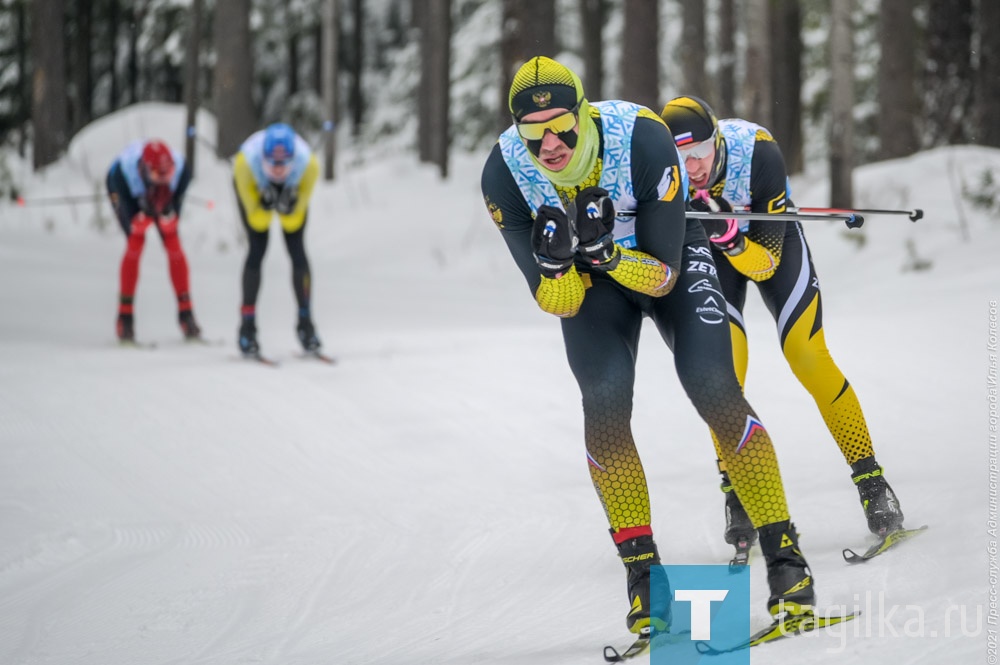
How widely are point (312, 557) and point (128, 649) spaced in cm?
131

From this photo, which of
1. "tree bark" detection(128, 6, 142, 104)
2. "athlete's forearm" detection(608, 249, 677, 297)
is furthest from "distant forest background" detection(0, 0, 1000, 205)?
"athlete's forearm" detection(608, 249, 677, 297)

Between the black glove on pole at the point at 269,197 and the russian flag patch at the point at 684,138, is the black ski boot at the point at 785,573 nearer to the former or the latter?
the russian flag patch at the point at 684,138

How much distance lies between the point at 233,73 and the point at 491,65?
9136 millimetres

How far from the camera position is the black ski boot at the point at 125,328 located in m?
10.7

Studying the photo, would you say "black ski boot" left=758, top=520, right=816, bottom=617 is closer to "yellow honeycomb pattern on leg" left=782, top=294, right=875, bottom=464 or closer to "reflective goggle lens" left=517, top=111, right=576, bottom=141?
"yellow honeycomb pattern on leg" left=782, top=294, right=875, bottom=464

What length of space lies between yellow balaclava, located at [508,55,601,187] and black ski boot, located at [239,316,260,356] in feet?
21.1

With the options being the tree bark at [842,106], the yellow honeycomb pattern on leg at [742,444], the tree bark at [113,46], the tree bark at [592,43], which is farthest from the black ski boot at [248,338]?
the tree bark at [113,46]

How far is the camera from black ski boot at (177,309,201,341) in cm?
1108

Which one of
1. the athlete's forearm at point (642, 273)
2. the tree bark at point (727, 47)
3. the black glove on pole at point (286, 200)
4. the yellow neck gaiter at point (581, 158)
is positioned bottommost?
the athlete's forearm at point (642, 273)

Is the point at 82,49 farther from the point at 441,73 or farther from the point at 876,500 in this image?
the point at 876,500

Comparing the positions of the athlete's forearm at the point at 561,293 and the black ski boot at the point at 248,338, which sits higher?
the athlete's forearm at the point at 561,293

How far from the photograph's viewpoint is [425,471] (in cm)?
744

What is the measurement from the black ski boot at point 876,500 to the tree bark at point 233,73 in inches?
686

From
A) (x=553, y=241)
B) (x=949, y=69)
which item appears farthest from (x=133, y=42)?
(x=553, y=241)
